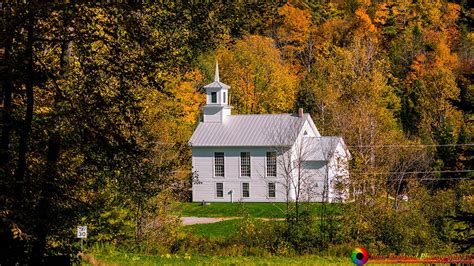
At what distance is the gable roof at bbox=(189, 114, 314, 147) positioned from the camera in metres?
63.3

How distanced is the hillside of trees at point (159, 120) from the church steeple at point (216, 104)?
1.57 meters

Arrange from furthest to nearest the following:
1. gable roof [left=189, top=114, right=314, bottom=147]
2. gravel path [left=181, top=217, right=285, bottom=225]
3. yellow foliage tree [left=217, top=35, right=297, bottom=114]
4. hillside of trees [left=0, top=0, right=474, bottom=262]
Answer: yellow foliage tree [left=217, top=35, right=297, bottom=114] < gable roof [left=189, top=114, right=314, bottom=147] < gravel path [left=181, top=217, right=285, bottom=225] < hillside of trees [left=0, top=0, right=474, bottom=262]

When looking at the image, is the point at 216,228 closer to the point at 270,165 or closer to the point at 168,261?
the point at 270,165

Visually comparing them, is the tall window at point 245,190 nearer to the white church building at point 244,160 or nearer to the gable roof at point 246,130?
the white church building at point 244,160

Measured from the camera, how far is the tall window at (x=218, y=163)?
6500 cm

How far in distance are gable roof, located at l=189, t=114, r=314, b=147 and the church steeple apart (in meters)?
0.56

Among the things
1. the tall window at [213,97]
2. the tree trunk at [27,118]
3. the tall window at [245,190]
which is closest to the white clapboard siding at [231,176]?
the tall window at [245,190]

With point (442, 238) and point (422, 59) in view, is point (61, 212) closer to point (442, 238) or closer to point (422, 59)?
point (442, 238)

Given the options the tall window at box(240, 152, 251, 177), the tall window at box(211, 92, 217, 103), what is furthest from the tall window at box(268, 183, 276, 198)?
the tall window at box(211, 92, 217, 103)

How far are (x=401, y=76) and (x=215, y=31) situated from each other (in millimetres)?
76425

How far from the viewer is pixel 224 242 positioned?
1291 inches

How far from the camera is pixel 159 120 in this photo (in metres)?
36.7

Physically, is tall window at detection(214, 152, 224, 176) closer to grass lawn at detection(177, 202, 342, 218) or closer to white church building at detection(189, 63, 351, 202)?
white church building at detection(189, 63, 351, 202)

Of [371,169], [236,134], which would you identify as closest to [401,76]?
[236,134]
